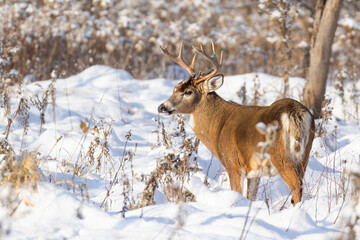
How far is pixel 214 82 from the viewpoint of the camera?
5.41 m

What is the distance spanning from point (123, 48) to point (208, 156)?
768cm

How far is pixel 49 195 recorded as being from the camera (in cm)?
328

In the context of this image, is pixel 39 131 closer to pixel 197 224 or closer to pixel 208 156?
pixel 208 156

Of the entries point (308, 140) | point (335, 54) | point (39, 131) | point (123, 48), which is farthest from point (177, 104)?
point (335, 54)

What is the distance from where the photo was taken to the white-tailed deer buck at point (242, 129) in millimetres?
4117

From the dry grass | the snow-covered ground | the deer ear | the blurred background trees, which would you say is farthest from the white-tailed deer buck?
the dry grass

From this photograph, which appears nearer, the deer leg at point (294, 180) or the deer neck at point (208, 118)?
the deer leg at point (294, 180)

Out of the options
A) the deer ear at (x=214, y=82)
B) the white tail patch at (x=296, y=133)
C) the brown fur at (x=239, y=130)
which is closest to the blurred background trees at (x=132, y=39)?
the deer ear at (x=214, y=82)

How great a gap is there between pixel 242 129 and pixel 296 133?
→ 0.62 m

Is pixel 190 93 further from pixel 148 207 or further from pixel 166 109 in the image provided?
pixel 148 207

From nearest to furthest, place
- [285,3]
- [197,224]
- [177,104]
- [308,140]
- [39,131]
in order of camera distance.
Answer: [197,224]
[308,140]
[177,104]
[39,131]
[285,3]

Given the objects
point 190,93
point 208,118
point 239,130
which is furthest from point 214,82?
point 239,130

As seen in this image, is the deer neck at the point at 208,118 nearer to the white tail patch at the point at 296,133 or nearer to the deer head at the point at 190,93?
the deer head at the point at 190,93

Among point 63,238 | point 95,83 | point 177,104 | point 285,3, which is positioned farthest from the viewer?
point 95,83
